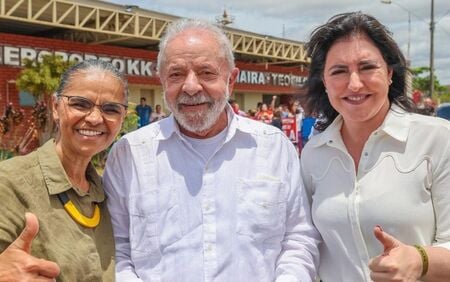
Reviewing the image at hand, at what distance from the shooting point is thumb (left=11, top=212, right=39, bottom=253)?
1.66 meters

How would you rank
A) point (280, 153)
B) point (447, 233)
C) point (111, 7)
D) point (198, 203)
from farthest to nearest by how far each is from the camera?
1. point (111, 7)
2. point (280, 153)
3. point (198, 203)
4. point (447, 233)

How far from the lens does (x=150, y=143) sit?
254cm

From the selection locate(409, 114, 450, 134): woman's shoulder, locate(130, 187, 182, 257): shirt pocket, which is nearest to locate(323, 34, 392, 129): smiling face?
locate(409, 114, 450, 134): woman's shoulder

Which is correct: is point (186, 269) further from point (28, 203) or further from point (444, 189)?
point (444, 189)

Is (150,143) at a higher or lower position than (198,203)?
higher

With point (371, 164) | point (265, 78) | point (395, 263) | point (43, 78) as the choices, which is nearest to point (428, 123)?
point (371, 164)

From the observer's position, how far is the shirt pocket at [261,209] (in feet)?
7.84

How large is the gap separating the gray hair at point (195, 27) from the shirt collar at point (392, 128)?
0.59 metres

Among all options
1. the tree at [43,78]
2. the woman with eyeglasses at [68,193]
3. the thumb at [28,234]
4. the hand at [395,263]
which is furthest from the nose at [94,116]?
the tree at [43,78]

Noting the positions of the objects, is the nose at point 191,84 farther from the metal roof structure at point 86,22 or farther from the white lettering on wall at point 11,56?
the white lettering on wall at point 11,56

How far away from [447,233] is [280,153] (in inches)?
33.3

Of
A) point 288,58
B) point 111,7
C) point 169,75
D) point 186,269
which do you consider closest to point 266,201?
point 186,269

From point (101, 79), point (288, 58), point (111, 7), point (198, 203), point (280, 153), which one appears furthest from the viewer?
point (288, 58)

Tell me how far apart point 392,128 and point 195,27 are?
106cm
